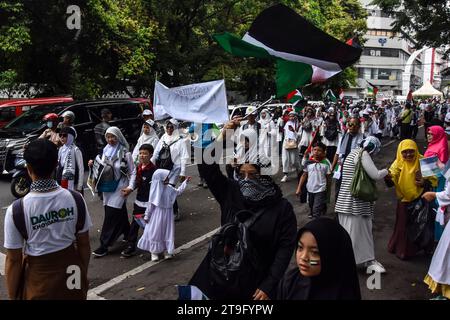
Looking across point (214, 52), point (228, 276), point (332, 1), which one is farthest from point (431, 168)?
point (332, 1)

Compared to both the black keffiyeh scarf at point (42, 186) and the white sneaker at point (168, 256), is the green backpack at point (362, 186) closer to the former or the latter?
the white sneaker at point (168, 256)

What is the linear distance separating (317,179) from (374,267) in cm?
187

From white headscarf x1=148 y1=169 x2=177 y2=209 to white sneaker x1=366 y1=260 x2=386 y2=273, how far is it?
251 cm

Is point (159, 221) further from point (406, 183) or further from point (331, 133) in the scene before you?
point (331, 133)

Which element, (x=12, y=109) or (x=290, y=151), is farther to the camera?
(x=12, y=109)

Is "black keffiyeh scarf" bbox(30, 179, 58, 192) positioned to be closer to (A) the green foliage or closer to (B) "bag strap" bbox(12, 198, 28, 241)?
(B) "bag strap" bbox(12, 198, 28, 241)

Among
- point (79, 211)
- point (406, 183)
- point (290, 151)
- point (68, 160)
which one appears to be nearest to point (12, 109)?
point (68, 160)

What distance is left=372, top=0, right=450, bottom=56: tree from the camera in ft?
50.7

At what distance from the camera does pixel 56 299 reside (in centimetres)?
280

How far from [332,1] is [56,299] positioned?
3227 cm

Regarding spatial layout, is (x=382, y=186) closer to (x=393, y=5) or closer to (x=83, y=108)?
(x=83, y=108)

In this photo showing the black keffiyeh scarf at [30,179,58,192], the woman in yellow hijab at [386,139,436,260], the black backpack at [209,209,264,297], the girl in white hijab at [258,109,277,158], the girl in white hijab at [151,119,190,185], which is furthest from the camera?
the girl in white hijab at [258,109,277,158]

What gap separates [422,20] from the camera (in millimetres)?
16281

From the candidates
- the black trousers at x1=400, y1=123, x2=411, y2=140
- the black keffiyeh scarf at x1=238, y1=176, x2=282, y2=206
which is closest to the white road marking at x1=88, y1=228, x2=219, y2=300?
the black keffiyeh scarf at x1=238, y1=176, x2=282, y2=206
